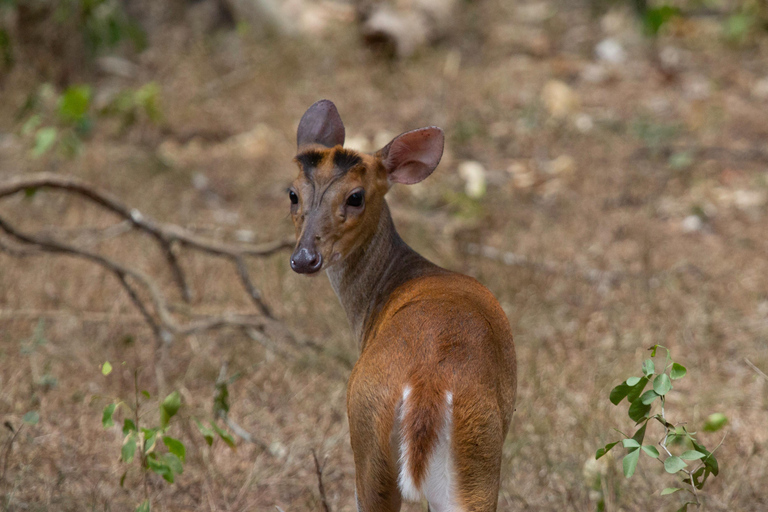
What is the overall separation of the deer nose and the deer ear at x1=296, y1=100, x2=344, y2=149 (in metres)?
0.69

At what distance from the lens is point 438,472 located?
6.78ft

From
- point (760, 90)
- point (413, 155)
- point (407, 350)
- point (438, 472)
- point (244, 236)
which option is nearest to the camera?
point (438, 472)

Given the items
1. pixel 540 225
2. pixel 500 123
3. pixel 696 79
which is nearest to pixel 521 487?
pixel 540 225

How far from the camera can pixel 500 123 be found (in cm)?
713

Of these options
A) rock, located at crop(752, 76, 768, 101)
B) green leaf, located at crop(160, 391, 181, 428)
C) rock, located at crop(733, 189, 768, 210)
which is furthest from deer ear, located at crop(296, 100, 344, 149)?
rock, located at crop(752, 76, 768, 101)

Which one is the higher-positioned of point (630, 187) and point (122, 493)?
point (122, 493)

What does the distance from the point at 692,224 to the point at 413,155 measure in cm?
339

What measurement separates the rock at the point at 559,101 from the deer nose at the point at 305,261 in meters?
5.03

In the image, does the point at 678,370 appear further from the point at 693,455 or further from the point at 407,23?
the point at 407,23

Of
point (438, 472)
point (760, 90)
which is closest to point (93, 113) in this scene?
point (760, 90)

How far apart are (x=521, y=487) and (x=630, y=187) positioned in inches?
139

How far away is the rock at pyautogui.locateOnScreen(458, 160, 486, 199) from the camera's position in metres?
6.00

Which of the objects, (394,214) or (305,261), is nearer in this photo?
(305,261)

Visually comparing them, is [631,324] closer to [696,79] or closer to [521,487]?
[521,487]
